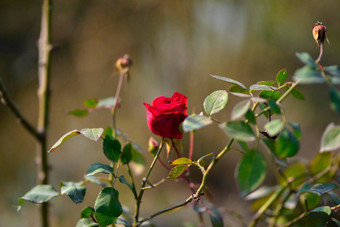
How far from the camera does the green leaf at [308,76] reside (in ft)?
0.77

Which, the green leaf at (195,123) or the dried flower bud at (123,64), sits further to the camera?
the dried flower bud at (123,64)

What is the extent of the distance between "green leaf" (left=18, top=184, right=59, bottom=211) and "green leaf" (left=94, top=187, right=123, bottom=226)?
8 cm

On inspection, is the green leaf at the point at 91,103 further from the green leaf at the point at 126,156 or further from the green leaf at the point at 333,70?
the green leaf at the point at 333,70

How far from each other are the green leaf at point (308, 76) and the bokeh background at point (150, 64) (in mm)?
1364

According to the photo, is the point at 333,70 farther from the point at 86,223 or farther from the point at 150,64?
the point at 150,64

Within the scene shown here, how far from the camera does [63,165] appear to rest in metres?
1.93

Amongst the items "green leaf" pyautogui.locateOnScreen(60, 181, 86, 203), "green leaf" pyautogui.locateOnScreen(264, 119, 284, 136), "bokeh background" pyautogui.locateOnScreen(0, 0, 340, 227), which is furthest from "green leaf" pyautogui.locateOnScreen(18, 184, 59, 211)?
"bokeh background" pyautogui.locateOnScreen(0, 0, 340, 227)

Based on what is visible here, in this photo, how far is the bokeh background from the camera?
1587 mm

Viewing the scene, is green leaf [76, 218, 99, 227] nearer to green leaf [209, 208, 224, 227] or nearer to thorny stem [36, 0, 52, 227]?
green leaf [209, 208, 224, 227]

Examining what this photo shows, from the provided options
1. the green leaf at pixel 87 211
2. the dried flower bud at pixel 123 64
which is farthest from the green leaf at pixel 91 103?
the green leaf at pixel 87 211

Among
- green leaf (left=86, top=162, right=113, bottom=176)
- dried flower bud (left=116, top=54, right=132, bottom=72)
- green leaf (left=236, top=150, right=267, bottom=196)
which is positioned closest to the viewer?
green leaf (left=236, top=150, right=267, bottom=196)

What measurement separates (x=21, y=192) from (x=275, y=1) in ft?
4.45

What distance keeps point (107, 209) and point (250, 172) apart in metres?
0.14

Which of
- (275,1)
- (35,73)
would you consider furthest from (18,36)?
(275,1)
